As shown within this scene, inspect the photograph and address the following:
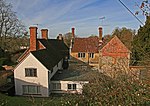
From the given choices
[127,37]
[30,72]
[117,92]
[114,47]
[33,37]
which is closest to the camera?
[117,92]

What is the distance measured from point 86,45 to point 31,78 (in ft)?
54.2

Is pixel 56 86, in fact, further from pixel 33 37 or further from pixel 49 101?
pixel 49 101

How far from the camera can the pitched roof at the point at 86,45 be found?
1388 inches

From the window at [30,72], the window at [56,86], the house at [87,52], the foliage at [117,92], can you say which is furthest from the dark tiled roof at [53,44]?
the foliage at [117,92]

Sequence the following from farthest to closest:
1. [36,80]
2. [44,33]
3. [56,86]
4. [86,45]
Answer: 1. [86,45]
2. [44,33]
3. [56,86]
4. [36,80]

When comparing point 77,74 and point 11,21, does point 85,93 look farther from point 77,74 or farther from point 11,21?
point 11,21

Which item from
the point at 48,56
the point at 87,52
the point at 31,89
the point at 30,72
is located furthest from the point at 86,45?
the point at 31,89

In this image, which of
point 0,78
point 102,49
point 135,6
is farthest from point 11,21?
point 135,6

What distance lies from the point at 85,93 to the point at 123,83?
1.68m

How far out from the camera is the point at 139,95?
543 cm

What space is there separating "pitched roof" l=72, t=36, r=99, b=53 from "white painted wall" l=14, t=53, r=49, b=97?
47.8 ft

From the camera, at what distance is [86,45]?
35.8 m

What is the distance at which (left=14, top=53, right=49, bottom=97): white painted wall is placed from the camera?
21.5 meters

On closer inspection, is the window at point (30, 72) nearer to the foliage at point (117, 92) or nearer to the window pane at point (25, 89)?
the window pane at point (25, 89)
